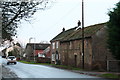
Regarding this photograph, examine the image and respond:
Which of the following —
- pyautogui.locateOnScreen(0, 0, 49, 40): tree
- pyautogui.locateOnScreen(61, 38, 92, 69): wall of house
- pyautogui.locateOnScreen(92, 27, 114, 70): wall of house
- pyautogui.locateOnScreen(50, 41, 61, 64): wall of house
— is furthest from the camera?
pyautogui.locateOnScreen(50, 41, 61, 64): wall of house

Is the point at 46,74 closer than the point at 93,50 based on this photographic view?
Yes

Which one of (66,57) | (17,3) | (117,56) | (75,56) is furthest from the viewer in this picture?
(66,57)

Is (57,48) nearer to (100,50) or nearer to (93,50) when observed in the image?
(93,50)

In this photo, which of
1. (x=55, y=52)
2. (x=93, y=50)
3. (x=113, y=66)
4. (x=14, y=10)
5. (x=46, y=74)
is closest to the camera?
(x=14, y=10)

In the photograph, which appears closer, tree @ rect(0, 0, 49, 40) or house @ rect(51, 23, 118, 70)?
tree @ rect(0, 0, 49, 40)

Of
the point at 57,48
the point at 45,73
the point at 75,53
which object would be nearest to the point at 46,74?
the point at 45,73

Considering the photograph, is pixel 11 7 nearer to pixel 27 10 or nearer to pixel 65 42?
pixel 27 10

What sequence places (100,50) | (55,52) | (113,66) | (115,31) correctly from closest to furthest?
(115,31)
(113,66)
(100,50)
(55,52)

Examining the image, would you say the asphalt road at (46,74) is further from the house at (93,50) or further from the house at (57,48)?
the house at (57,48)

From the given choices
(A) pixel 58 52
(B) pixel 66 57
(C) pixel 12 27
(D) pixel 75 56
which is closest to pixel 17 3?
(C) pixel 12 27

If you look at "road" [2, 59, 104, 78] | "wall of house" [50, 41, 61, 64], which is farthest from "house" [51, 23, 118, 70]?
"wall of house" [50, 41, 61, 64]

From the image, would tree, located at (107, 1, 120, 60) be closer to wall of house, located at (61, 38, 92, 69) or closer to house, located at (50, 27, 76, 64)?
wall of house, located at (61, 38, 92, 69)

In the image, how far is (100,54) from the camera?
3378 cm

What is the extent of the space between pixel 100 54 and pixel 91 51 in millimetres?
1355
